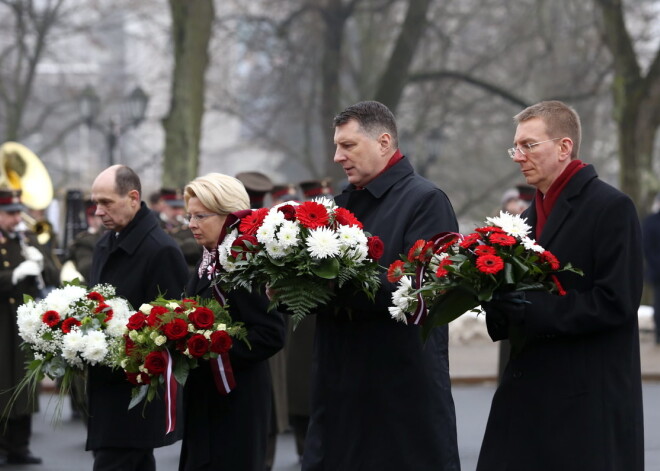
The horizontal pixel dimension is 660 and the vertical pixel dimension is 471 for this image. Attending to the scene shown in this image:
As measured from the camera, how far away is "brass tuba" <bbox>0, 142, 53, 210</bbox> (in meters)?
15.0

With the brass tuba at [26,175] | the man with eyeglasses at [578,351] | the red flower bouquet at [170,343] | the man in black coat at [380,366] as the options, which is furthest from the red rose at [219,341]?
the brass tuba at [26,175]

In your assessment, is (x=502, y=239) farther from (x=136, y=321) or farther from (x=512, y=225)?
(x=136, y=321)

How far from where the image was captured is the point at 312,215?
202 inches

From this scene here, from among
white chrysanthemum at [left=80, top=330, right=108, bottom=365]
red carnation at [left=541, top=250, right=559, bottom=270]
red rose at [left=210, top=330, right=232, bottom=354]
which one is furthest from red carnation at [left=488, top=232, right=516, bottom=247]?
white chrysanthemum at [left=80, top=330, right=108, bottom=365]

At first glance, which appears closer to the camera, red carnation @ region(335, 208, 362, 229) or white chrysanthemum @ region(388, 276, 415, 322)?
white chrysanthemum @ region(388, 276, 415, 322)

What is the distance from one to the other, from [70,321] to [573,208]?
246 cm

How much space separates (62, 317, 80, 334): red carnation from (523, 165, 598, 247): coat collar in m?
2.31

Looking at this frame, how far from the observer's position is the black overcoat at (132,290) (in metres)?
6.49

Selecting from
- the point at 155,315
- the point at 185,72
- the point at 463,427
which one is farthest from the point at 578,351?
the point at 185,72

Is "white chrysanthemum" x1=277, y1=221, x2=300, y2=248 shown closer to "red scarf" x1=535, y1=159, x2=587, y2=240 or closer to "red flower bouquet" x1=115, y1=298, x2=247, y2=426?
"red flower bouquet" x1=115, y1=298, x2=247, y2=426

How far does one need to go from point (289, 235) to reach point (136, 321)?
39.1 inches

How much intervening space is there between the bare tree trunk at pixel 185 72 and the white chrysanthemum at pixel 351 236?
52.0ft

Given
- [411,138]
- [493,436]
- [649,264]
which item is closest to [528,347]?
[493,436]

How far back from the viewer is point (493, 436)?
4945 millimetres
